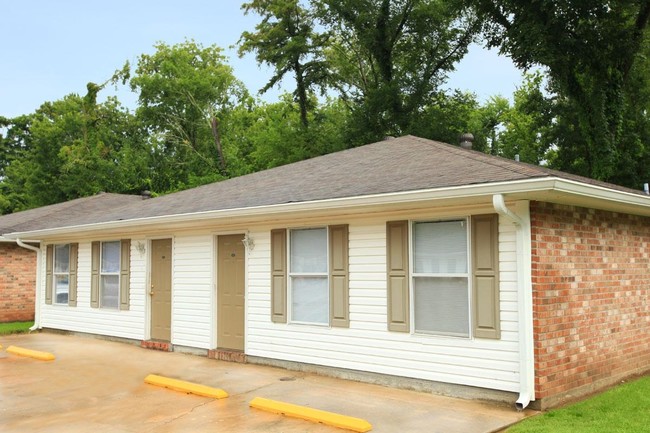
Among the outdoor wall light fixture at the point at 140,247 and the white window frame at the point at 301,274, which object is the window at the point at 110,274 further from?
the white window frame at the point at 301,274

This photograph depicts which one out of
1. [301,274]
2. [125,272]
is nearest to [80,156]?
[125,272]

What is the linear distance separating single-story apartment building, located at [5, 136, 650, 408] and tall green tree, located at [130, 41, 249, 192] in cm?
2457

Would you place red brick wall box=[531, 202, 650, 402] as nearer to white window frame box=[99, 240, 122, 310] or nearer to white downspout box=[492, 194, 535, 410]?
white downspout box=[492, 194, 535, 410]

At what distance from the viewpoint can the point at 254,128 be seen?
130 feet

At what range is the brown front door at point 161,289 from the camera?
11430mm

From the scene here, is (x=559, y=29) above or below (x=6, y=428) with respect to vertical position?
above

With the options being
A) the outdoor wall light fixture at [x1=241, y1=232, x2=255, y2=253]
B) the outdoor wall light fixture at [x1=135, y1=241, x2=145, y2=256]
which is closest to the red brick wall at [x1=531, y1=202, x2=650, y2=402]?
the outdoor wall light fixture at [x1=241, y1=232, x2=255, y2=253]

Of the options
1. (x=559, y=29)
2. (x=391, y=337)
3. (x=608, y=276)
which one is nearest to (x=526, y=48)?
(x=559, y=29)

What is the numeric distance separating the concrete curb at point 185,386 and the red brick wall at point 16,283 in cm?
1072

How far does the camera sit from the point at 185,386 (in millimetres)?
7840

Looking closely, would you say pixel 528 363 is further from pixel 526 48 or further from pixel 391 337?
pixel 526 48

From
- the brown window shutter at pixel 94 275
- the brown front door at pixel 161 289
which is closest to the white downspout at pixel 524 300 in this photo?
the brown front door at pixel 161 289

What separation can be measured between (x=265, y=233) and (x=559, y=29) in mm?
13991

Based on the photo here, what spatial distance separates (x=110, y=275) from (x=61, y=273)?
7.85 feet
